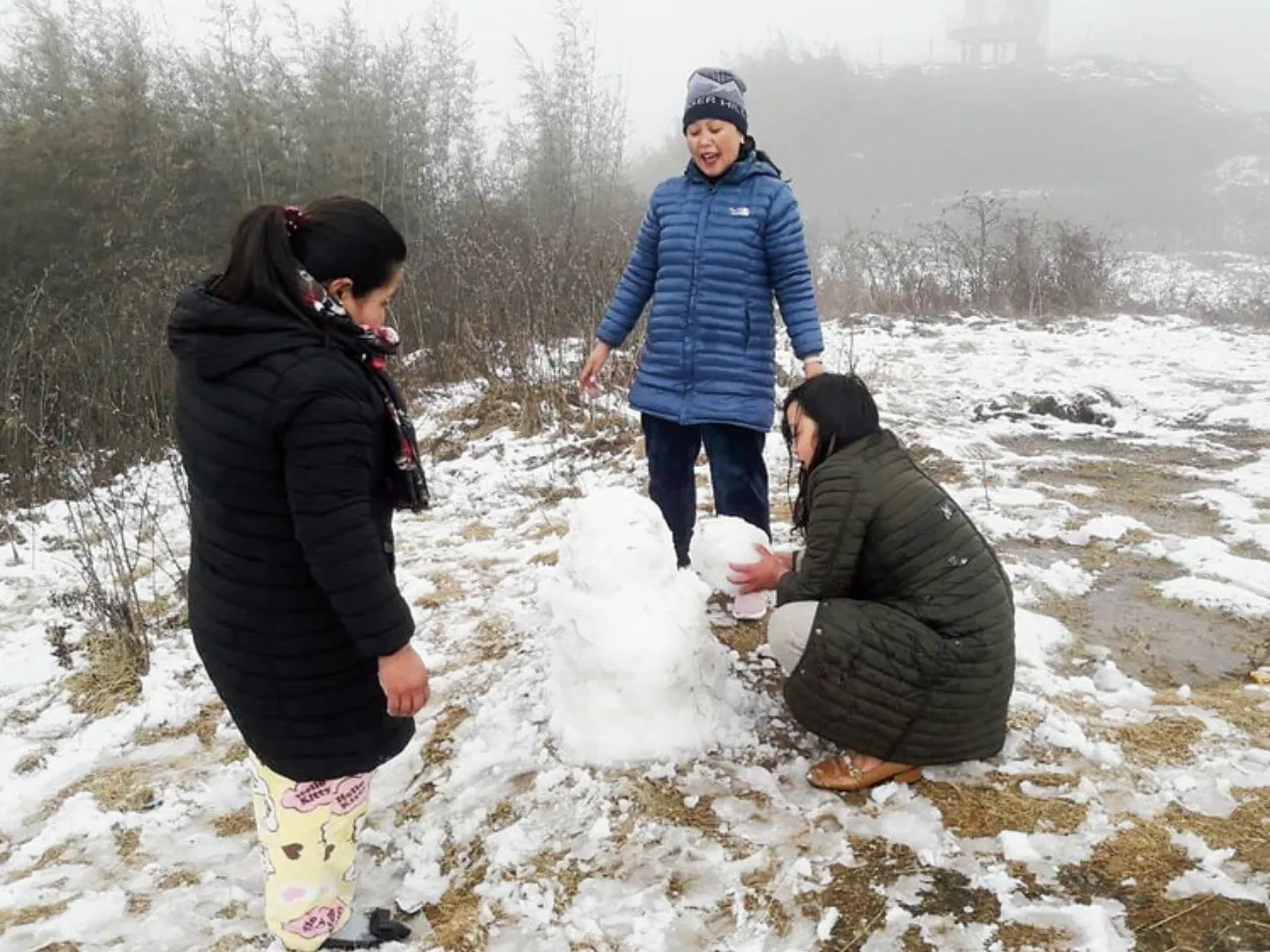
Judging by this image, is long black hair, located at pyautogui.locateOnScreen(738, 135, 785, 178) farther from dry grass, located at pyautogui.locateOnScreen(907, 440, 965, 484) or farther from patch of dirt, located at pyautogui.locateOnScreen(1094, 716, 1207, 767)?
dry grass, located at pyautogui.locateOnScreen(907, 440, 965, 484)

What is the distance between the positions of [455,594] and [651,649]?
6.18ft

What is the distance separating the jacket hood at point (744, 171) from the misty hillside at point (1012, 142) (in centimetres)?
3284

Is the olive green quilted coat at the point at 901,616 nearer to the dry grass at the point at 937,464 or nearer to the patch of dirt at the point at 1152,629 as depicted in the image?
the patch of dirt at the point at 1152,629

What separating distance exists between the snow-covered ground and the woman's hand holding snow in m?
0.23

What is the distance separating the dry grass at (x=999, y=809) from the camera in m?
2.02

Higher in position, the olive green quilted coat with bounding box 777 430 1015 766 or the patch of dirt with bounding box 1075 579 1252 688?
the olive green quilted coat with bounding box 777 430 1015 766

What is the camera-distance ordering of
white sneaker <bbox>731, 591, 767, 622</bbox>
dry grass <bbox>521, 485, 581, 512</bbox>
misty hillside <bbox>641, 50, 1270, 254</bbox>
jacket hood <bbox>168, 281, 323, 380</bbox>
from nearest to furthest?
1. jacket hood <bbox>168, 281, 323, 380</bbox>
2. white sneaker <bbox>731, 591, 767, 622</bbox>
3. dry grass <bbox>521, 485, 581, 512</bbox>
4. misty hillside <bbox>641, 50, 1270, 254</bbox>

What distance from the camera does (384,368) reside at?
59.1 inches

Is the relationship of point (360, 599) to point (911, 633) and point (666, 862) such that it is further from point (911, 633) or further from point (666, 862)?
point (911, 633)

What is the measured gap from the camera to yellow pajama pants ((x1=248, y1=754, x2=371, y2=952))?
167cm

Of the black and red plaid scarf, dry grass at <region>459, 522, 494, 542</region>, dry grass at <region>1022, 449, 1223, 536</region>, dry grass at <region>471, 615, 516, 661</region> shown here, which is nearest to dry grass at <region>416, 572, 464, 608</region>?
dry grass at <region>471, 615, 516, 661</region>

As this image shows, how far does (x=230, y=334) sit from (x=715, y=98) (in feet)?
6.20

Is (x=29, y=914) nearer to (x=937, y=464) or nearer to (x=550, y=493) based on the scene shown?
(x=550, y=493)

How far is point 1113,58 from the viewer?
185 feet
